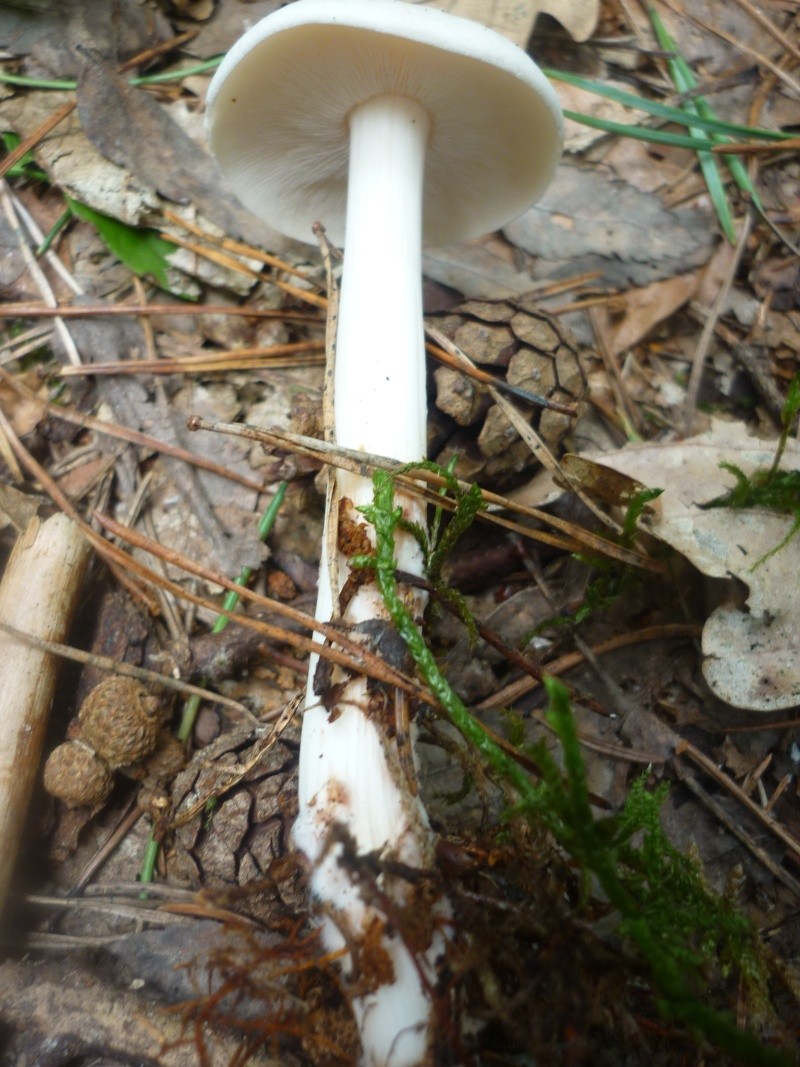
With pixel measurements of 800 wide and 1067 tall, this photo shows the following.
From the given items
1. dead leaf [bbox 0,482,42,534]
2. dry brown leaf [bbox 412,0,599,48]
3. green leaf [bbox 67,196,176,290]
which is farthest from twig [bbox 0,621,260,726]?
dry brown leaf [bbox 412,0,599,48]

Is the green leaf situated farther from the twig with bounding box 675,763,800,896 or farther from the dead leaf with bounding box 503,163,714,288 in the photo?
the twig with bounding box 675,763,800,896

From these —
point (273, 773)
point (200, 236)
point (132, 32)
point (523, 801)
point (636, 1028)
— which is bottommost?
point (273, 773)

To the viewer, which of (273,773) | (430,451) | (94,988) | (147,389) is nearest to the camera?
(94,988)

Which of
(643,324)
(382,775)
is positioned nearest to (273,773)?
(382,775)

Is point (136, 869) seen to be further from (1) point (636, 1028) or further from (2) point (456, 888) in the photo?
(1) point (636, 1028)

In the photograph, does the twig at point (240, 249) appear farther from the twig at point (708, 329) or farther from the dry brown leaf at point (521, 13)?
the twig at point (708, 329)

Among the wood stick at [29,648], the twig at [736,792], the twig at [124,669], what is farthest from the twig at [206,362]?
the twig at [736,792]

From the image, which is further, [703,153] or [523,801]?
[703,153]

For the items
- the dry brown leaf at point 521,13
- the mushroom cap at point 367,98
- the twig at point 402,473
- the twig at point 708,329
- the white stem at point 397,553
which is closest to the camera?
the white stem at point 397,553
